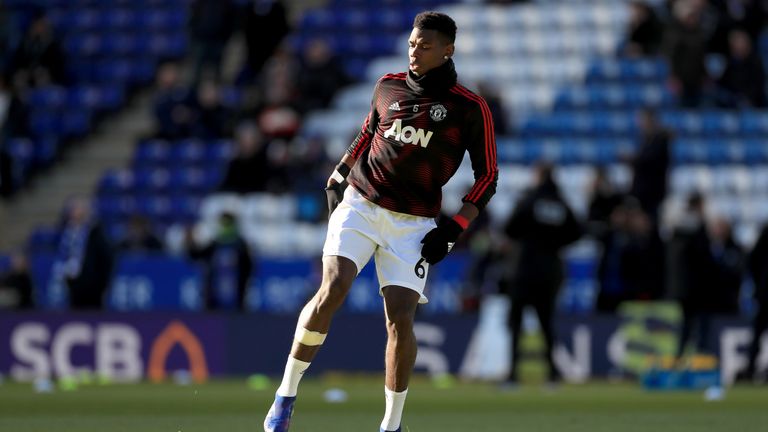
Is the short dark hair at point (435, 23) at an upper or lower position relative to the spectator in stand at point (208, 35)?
upper

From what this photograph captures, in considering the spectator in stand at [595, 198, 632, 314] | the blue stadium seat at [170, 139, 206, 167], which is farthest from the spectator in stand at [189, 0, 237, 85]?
the spectator in stand at [595, 198, 632, 314]

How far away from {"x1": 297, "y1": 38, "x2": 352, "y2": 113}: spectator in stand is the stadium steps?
3542 millimetres

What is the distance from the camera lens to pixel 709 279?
59.3ft

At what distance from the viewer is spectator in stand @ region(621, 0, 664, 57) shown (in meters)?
23.3

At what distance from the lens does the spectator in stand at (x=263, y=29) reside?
1015 inches

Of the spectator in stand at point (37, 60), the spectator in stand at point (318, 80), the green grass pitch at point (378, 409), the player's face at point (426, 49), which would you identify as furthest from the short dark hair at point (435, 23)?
the spectator in stand at point (37, 60)

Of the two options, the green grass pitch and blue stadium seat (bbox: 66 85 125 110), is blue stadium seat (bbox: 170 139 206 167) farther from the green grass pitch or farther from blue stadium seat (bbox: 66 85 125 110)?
the green grass pitch

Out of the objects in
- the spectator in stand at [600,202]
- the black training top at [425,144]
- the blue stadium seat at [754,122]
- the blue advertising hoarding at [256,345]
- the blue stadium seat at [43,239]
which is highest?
the black training top at [425,144]

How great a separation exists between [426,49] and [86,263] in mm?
12001

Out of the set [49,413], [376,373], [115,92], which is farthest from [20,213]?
[49,413]

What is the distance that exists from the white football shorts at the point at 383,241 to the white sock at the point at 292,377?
0.64 meters

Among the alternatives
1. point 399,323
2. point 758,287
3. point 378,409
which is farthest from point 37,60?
point 399,323

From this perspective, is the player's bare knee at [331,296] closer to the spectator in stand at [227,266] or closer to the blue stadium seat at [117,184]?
the spectator in stand at [227,266]

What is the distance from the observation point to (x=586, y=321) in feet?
61.2
